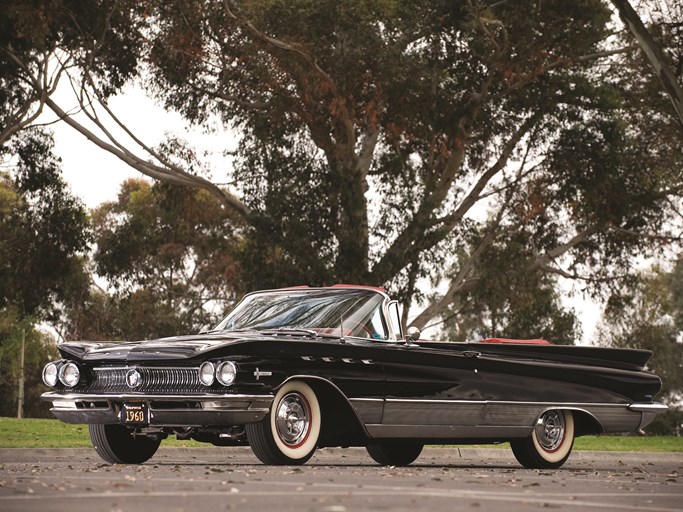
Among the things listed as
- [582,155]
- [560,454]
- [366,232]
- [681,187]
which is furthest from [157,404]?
[681,187]

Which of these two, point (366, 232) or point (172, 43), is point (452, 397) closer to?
point (366, 232)

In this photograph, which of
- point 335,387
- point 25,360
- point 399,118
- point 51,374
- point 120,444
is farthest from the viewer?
point 25,360

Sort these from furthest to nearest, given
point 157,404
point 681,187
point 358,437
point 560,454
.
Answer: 1. point 681,187
2. point 560,454
3. point 358,437
4. point 157,404

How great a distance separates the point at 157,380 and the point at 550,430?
15.6 feet

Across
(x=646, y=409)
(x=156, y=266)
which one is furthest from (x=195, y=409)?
(x=156, y=266)

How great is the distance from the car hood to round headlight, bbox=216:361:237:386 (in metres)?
0.16

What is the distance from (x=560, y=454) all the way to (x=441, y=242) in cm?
1771

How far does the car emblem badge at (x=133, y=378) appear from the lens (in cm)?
1042

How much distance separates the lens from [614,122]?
104 ft

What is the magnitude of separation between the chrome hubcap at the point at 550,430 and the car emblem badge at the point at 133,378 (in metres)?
4.61

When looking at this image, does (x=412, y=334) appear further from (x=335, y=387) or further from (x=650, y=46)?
(x=650, y=46)

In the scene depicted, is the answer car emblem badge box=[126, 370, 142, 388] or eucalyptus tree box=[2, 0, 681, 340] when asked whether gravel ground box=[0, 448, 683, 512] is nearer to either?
car emblem badge box=[126, 370, 142, 388]

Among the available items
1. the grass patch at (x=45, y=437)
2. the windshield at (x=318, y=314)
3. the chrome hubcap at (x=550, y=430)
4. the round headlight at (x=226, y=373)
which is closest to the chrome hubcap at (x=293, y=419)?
the round headlight at (x=226, y=373)

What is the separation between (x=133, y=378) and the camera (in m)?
10.5
